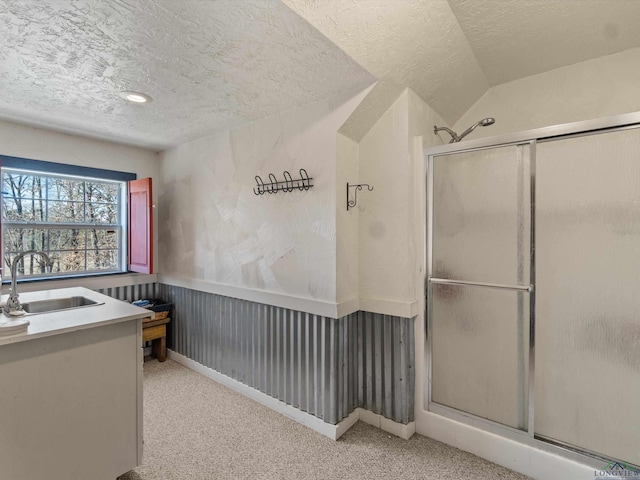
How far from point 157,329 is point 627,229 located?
3.94 meters

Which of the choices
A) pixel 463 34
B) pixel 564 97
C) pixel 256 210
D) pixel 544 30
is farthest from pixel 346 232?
pixel 564 97

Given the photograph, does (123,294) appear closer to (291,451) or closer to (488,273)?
(291,451)

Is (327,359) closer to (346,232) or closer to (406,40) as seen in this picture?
(346,232)

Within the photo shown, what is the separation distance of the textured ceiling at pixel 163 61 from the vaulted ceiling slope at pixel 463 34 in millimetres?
134

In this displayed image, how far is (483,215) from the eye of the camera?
204cm

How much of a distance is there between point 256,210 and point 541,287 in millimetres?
2108

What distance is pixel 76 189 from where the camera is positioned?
328 cm

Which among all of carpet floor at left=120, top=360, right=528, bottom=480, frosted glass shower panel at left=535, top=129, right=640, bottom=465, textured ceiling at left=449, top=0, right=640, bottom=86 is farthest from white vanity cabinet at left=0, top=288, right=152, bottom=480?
textured ceiling at left=449, top=0, right=640, bottom=86

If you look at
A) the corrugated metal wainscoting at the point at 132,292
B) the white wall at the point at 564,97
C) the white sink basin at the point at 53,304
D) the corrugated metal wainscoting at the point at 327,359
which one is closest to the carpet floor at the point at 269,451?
the corrugated metal wainscoting at the point at 327,359

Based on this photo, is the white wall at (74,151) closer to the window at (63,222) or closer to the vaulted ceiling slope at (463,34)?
the window at (63,222)

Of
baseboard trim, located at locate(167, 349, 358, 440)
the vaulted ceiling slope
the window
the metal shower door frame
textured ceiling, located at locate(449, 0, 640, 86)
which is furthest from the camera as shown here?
the window

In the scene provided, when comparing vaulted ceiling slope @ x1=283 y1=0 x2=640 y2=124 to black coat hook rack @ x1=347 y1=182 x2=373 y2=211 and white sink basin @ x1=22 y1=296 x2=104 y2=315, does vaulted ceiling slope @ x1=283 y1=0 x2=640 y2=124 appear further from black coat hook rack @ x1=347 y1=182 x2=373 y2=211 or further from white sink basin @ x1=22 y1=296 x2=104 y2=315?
white sink basin @ x1=22 y1=296 x2=104 y2=315

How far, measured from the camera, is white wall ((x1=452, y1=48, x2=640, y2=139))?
216 cm

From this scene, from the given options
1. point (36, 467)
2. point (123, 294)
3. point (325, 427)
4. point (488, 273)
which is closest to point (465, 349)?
point (488, 273)
